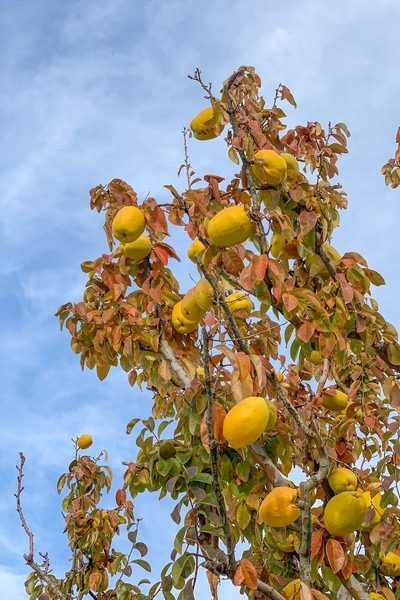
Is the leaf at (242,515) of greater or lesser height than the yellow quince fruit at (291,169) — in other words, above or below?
below

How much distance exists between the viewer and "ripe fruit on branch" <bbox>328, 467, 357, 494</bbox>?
2.63 meters

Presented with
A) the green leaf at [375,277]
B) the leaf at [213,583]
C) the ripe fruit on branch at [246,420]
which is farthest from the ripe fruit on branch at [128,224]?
the leaf at [213,583]

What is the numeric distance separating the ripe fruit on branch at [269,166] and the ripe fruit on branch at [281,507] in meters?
1.31

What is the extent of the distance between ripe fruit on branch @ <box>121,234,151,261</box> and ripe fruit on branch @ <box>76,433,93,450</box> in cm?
227

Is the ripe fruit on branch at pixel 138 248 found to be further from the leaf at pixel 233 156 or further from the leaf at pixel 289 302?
the leaf at pixel 289 302

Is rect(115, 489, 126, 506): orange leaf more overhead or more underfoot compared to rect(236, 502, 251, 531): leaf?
more overhead

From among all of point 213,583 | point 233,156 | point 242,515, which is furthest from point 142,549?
point 233,156

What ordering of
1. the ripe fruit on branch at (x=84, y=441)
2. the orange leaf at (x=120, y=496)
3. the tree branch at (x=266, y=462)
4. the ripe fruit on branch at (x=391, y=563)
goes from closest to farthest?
the tree branch at (x=266, y=462) → the ripe fruit on branch at (x=391, y=563) → the orange leaf at (x=120, y=496) → the ripe fruit on branch at (x=84, y=441)

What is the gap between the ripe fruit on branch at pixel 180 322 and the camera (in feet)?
10.8

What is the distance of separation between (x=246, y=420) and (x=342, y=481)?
0.67 metres

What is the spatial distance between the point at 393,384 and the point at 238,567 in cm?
150

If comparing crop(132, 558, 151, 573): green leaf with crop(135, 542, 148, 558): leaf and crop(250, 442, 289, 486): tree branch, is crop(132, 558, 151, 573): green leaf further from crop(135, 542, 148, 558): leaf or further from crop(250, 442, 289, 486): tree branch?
crop(250, 442, 289, 486): tree branch

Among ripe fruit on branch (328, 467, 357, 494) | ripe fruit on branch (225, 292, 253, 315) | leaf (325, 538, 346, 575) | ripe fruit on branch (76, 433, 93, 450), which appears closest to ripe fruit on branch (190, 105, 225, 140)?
ripe fruit on branch (225, 292, 253, 315)

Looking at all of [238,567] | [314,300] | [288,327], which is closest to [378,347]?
[288,327]
